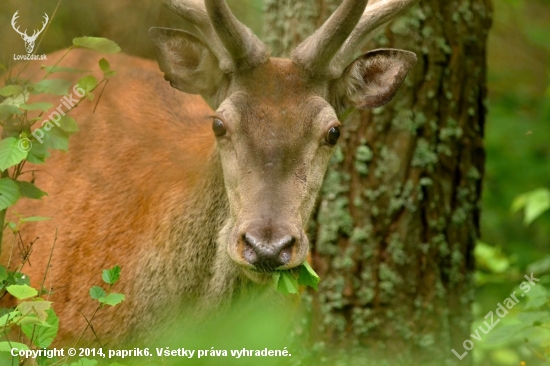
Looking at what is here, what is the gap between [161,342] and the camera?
4816 mm

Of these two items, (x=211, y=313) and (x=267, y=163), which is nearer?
(x=267, y=163)

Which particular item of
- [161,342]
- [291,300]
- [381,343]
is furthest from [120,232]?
[381,343]

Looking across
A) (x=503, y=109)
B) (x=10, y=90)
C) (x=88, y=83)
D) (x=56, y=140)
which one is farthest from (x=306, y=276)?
(x=503, y=109)

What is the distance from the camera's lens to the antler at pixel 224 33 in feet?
14.8

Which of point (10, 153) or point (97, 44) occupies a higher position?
point (97, 44)

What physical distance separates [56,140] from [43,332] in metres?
1.15

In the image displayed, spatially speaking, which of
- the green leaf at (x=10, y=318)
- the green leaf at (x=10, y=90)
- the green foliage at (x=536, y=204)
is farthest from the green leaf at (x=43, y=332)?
the green foliage at (x=536, y=204)

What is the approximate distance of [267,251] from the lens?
13.2ft

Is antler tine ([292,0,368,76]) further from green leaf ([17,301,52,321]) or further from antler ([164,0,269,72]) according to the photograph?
green leaf ([17,301,52,321])

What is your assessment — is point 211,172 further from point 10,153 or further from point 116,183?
point 10,153

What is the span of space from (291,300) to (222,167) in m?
1.07

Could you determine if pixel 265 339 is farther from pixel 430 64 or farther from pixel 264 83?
pixel 430 64

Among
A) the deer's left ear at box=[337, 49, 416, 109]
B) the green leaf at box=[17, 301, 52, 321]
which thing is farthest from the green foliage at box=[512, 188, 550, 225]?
the green leaf at box=[17, 301, 52, 321]

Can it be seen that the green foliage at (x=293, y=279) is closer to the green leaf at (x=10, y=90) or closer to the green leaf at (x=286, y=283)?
the green leaf at (x=286, y=283)
